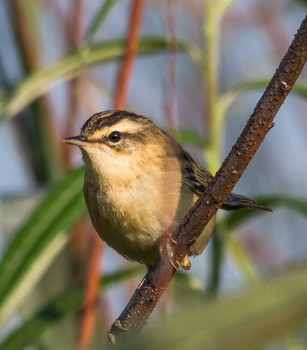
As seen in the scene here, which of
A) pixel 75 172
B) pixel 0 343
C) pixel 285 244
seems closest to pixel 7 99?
pixel 75 172

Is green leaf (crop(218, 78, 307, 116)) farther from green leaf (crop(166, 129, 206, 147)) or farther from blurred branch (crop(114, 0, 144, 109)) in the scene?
blurred branch (crop(114, 0, 144, 109))

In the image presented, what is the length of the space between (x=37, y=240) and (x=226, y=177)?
1.35 metres

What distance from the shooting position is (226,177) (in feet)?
5.01

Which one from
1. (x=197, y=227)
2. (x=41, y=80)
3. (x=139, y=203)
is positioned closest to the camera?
(x=197, y=227)

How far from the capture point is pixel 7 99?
119 inches

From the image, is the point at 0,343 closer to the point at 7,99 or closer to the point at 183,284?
the point at 183,284

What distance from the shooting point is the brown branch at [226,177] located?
1.26 metres

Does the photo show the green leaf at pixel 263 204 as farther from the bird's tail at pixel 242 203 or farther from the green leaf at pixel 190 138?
the green leaf at pixel 190 138

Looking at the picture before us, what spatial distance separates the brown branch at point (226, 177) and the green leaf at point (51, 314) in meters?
0.79

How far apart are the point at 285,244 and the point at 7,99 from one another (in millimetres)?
2051

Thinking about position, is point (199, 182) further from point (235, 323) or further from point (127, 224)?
point (235, 323)

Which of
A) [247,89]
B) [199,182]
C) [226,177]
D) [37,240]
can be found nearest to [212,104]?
[247,89]

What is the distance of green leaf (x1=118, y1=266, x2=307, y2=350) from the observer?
55 centimetres

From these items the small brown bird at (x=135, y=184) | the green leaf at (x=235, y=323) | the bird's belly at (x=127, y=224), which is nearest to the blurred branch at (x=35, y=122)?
the small brown bird at (x=135, y=184)
